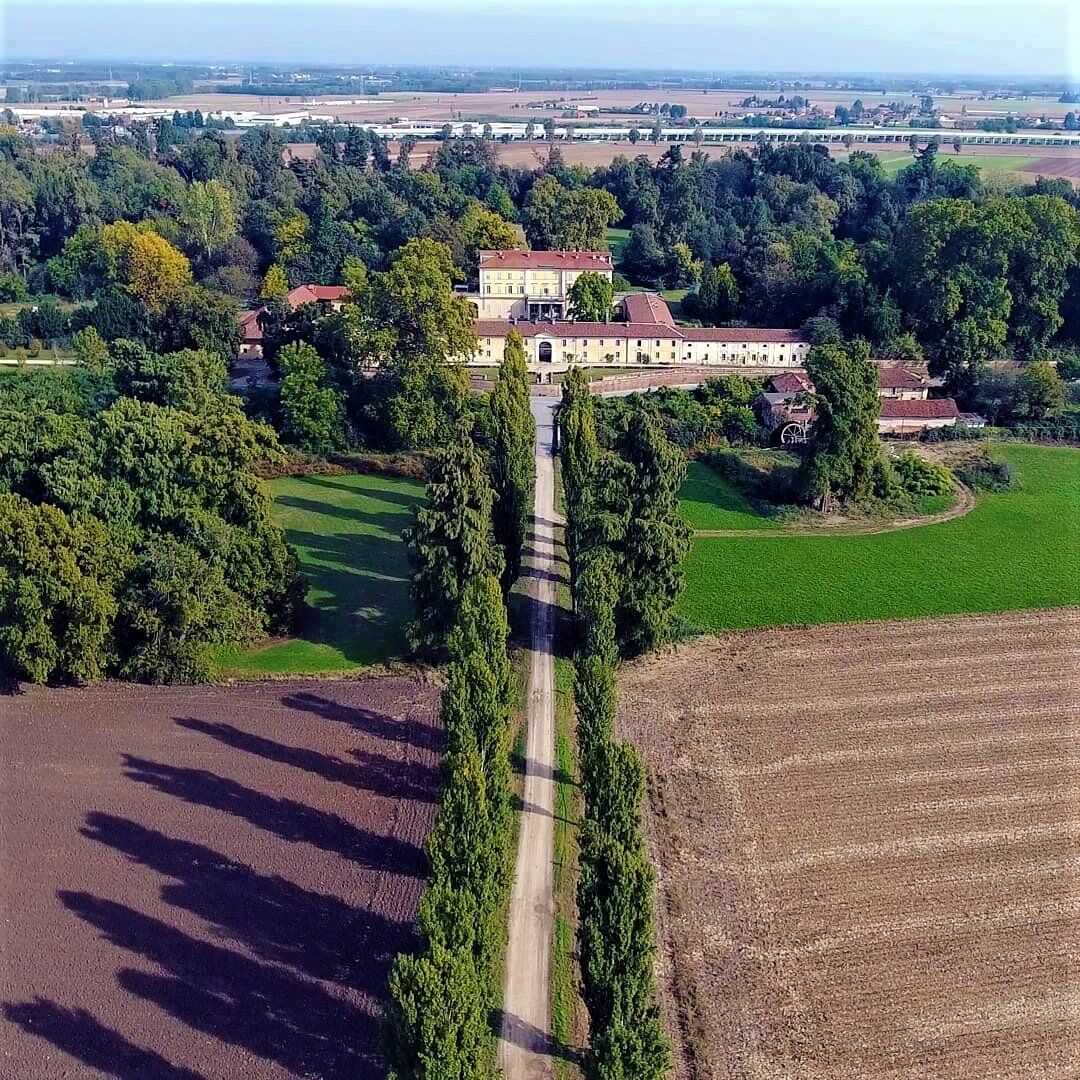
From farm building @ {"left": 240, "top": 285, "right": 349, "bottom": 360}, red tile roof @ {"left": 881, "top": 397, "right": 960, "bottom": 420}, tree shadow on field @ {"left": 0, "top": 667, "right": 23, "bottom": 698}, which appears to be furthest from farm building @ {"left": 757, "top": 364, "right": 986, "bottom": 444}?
tree shadow on field @ {"left": 0, "top": 667, "right": 23, "bottom": 698}

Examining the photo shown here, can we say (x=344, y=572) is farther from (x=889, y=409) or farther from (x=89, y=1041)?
(x=889, y=409)

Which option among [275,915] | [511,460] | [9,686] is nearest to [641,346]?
[511,460]

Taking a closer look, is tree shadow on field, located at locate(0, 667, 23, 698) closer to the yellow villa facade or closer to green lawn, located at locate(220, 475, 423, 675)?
green lawn, located at locate(220, 475, 423, 675)

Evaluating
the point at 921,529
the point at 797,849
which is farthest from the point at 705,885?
the point at 921,529

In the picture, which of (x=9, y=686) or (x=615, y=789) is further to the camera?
(x=9, y=686)

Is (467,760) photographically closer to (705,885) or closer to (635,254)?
(705,885)
